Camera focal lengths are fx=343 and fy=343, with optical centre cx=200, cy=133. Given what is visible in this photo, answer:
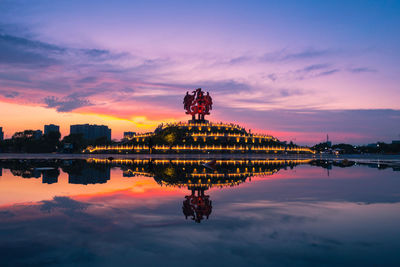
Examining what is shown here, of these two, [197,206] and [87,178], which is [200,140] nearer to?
[87,178]

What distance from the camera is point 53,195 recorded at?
53.1 feet

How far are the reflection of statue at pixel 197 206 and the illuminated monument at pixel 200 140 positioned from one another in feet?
274

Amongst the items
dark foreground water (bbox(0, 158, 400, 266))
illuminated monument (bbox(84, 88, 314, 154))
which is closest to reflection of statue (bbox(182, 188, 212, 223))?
dark foreground water (bbox(0, 158, 400, 266))

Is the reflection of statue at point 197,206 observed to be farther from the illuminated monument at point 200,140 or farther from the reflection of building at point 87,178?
the illuminated monument at point 200,140

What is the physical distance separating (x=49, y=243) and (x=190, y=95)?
369 feet

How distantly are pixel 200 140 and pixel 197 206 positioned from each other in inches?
3910

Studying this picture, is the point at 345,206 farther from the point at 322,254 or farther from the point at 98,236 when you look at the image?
the point at 98,236

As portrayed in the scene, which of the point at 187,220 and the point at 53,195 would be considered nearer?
the point at 187,220

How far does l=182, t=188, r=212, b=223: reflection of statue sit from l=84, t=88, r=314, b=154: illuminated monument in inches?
3285

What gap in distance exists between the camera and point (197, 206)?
44.5ft

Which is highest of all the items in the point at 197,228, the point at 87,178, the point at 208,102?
the point at 208,102

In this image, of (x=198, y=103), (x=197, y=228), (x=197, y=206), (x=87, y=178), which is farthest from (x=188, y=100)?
(x=197, y=228)

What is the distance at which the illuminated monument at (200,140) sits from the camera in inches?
4082

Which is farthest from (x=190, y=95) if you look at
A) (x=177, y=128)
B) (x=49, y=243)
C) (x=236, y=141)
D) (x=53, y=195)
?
(x=49, y=243)
